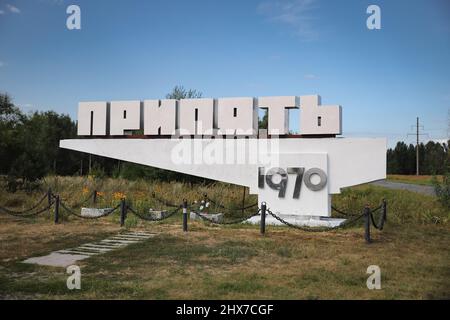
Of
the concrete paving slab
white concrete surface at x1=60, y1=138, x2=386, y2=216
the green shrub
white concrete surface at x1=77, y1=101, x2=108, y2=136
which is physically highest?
white concrete surface at x1=77, y1=101, x2=108, y2=136

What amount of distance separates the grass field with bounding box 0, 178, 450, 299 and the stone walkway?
1.02 ft

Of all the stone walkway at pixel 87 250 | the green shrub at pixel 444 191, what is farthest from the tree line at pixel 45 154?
the stone walkway at pixel 87 250

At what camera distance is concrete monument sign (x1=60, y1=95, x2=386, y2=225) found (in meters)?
11.8

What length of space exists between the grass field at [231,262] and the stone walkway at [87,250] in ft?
1.02

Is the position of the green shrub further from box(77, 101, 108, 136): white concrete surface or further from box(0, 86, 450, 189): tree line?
box(77, 101, 108, 136): white concrete surface

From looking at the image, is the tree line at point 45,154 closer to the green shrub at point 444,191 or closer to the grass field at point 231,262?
the green shrub at point 444,191

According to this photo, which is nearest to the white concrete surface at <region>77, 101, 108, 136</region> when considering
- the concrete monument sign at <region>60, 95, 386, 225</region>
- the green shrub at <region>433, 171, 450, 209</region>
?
the concrete monument sign at <region>60, 95, 386, 225</region>

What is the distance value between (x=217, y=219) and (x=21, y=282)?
271 inches

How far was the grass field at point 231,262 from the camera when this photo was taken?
6.05 m
